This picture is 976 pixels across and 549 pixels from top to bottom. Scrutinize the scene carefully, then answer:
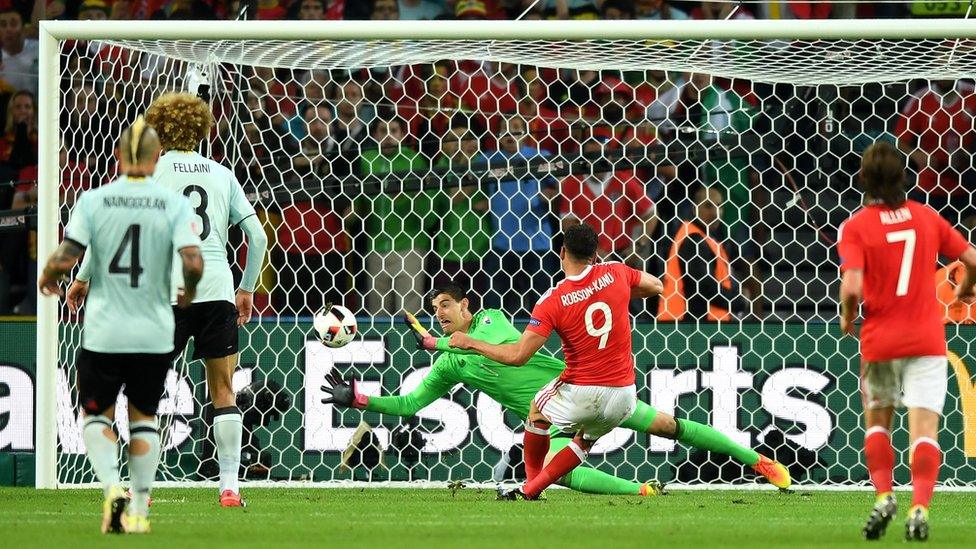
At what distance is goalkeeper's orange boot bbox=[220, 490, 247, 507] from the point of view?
24.3 feet

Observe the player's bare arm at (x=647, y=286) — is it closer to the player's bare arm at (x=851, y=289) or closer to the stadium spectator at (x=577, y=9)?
the player's bare arm at (x=851, y=289)

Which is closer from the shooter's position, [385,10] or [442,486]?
[442,486]

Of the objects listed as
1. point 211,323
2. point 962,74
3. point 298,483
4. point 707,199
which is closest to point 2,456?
point 298,483

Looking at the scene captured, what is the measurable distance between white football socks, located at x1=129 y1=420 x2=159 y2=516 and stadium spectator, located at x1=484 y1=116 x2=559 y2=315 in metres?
4.60

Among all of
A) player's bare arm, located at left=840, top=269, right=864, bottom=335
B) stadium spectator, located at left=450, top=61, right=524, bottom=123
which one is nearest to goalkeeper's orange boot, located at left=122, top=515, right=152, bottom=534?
player's bare arm, located at left=840, top=269, right=864, bottom=335

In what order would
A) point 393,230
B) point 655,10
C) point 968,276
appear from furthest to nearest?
point 655,10, point 393,230, point 968,276

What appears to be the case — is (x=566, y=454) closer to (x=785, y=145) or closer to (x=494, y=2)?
(x=785, y=145)

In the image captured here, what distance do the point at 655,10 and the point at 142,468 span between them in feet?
26.7

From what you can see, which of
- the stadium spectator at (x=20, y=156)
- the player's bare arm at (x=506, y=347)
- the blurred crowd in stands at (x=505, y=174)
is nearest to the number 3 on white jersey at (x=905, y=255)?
the player's bare arm at (x=506, y=347)

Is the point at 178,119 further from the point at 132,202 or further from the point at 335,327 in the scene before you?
the point at 335,327

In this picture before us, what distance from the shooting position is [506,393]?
8953mm

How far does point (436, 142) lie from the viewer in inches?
426

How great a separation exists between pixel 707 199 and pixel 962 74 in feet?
5.91

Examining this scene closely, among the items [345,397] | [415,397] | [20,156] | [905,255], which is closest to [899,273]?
[905,255]
